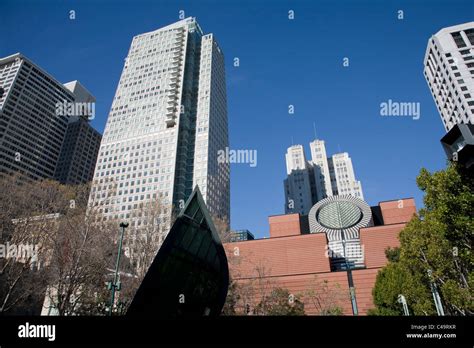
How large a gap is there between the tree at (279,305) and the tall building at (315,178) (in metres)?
94.1

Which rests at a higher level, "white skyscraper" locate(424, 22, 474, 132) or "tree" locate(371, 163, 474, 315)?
"white skyscraper" locate(424, 22, 474, 132)

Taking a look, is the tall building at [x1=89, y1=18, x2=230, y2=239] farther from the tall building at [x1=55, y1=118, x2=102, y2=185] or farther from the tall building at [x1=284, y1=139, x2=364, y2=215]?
the tall building at [x1=284, y1=139, x2=364, y2=215]

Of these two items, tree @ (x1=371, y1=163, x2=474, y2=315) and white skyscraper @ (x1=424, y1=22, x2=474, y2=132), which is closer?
tree @ (x1=371, y1=163, x2=474, y2=315)

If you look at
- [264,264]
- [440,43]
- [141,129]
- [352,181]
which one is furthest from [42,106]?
[440,43]

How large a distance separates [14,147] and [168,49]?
7040 cm

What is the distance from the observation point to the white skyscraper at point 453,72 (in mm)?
82188

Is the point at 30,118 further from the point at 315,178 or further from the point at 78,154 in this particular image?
the point at 315,178

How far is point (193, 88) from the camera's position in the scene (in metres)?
123

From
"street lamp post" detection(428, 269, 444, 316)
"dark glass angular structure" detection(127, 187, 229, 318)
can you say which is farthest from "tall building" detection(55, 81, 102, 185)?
"street lamp post" detection(428, 269, 444, 316)

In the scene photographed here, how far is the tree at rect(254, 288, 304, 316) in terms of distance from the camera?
1407 inches

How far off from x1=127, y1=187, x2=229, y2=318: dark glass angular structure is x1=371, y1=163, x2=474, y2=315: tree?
12631mm

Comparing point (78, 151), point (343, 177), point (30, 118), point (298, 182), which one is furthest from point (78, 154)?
point (343, 177)

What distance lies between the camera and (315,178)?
463 feet

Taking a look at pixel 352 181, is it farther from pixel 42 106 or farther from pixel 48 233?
pixel 42 106
